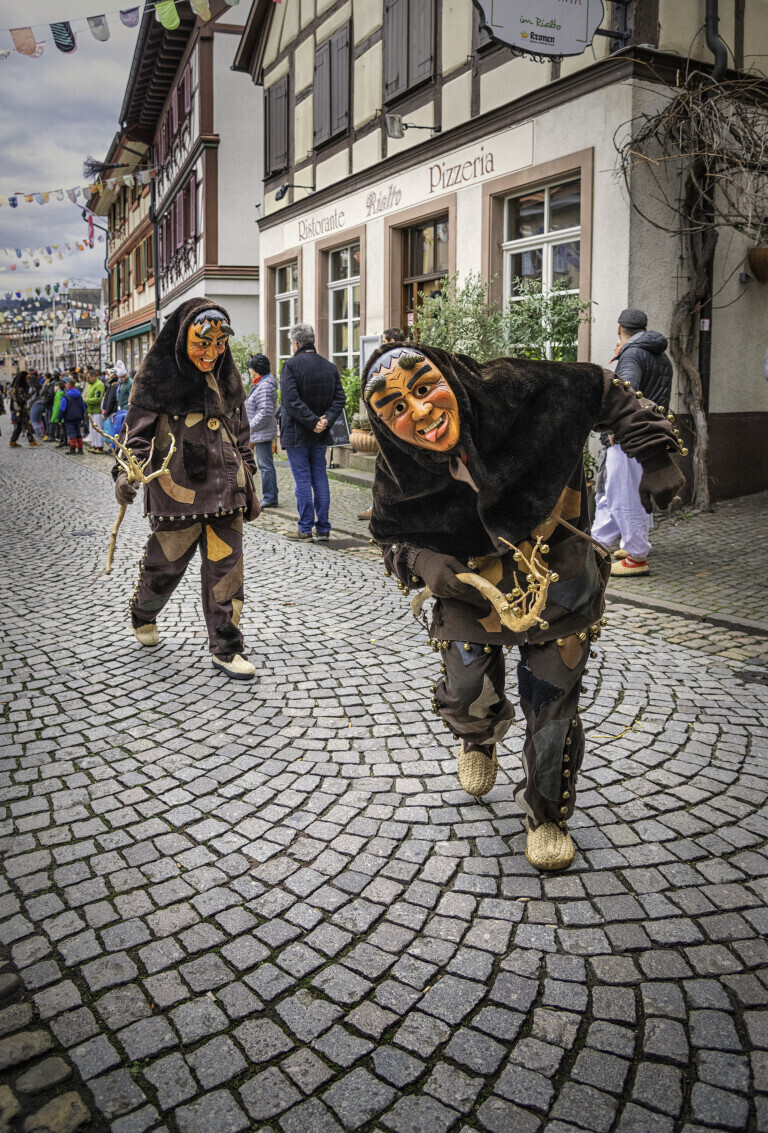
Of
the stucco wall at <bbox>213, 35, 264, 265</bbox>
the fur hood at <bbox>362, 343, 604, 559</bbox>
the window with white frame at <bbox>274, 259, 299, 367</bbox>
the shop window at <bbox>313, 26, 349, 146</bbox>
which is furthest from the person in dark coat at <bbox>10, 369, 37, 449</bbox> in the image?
the fur hood at <bbox>362, 343, 604, 559</bbox>

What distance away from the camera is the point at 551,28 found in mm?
8328

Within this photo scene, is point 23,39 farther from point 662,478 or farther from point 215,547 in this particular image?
point 662,478

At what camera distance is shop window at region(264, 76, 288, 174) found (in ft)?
55.3

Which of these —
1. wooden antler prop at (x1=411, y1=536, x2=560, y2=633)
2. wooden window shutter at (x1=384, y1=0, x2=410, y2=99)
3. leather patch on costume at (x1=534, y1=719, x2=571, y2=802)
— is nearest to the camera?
wooden antler prop at (x1=411, y1=536, x2=560, y2=633)

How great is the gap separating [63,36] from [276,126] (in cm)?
639

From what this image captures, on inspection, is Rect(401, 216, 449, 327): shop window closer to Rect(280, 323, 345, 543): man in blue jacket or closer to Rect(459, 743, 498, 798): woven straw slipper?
Rect(280, 323, 345, 543): man in blue jacket

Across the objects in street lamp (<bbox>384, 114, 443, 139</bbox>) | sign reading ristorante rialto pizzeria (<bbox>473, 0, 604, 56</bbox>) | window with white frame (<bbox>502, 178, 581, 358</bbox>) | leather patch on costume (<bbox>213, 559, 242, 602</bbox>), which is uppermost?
street lamp (<bbox>384, 114, 443, 139</bbox>)

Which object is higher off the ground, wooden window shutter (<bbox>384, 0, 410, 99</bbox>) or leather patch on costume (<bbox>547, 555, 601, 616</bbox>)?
wooden window shutter (<bbox>384, 0, 410, 99</bbox>)

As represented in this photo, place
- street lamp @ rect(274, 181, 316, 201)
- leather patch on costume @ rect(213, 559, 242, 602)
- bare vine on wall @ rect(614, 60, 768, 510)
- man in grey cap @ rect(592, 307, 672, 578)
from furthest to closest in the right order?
street lamp @ rect(274, 181, 316, 201), bare vine on wall @ rect(614, 60, 768, 510), man in grey cap @ rect(592, 307, 672, 578), leather patch on costume @ rect(213, 559, 242, 602)

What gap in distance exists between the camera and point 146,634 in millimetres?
5293

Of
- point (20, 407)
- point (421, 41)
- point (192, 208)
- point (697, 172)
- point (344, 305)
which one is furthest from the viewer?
point (192, 208)

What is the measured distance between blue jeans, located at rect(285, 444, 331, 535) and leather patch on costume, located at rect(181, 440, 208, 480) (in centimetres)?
399

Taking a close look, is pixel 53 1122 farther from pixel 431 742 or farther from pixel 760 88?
pixel 760 88

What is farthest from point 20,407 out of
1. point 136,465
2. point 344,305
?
point 136,465
